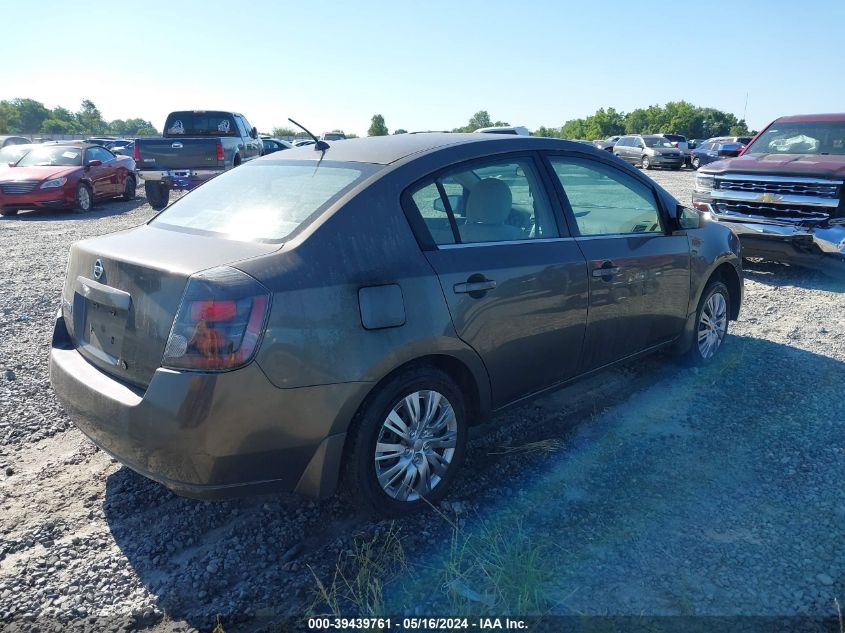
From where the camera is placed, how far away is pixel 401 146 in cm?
351

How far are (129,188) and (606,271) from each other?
53.9 feet

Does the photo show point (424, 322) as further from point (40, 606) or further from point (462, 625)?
point (40, 606)

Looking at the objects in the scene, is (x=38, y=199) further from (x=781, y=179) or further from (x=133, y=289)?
(x=781, y=179)

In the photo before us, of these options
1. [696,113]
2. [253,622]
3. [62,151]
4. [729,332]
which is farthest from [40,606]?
[696,113]

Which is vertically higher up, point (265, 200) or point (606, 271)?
point (265, 200)

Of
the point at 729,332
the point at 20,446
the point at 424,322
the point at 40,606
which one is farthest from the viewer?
the point at 729,332

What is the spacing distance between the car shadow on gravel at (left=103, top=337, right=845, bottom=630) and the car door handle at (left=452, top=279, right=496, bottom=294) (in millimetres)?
1050

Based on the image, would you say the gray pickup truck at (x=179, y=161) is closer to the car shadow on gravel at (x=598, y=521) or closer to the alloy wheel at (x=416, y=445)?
the car shadow on gravel at (x=598, y=521)

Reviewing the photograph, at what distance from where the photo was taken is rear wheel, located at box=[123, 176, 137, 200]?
1728 cm

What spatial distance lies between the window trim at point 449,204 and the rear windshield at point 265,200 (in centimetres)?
24

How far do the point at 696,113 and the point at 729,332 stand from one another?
78.7 meters

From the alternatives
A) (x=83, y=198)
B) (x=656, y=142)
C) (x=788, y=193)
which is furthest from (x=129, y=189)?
(x=656, y=142)

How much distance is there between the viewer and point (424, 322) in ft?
9.84

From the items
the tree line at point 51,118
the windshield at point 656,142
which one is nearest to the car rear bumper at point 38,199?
the windshield at point 656,142
